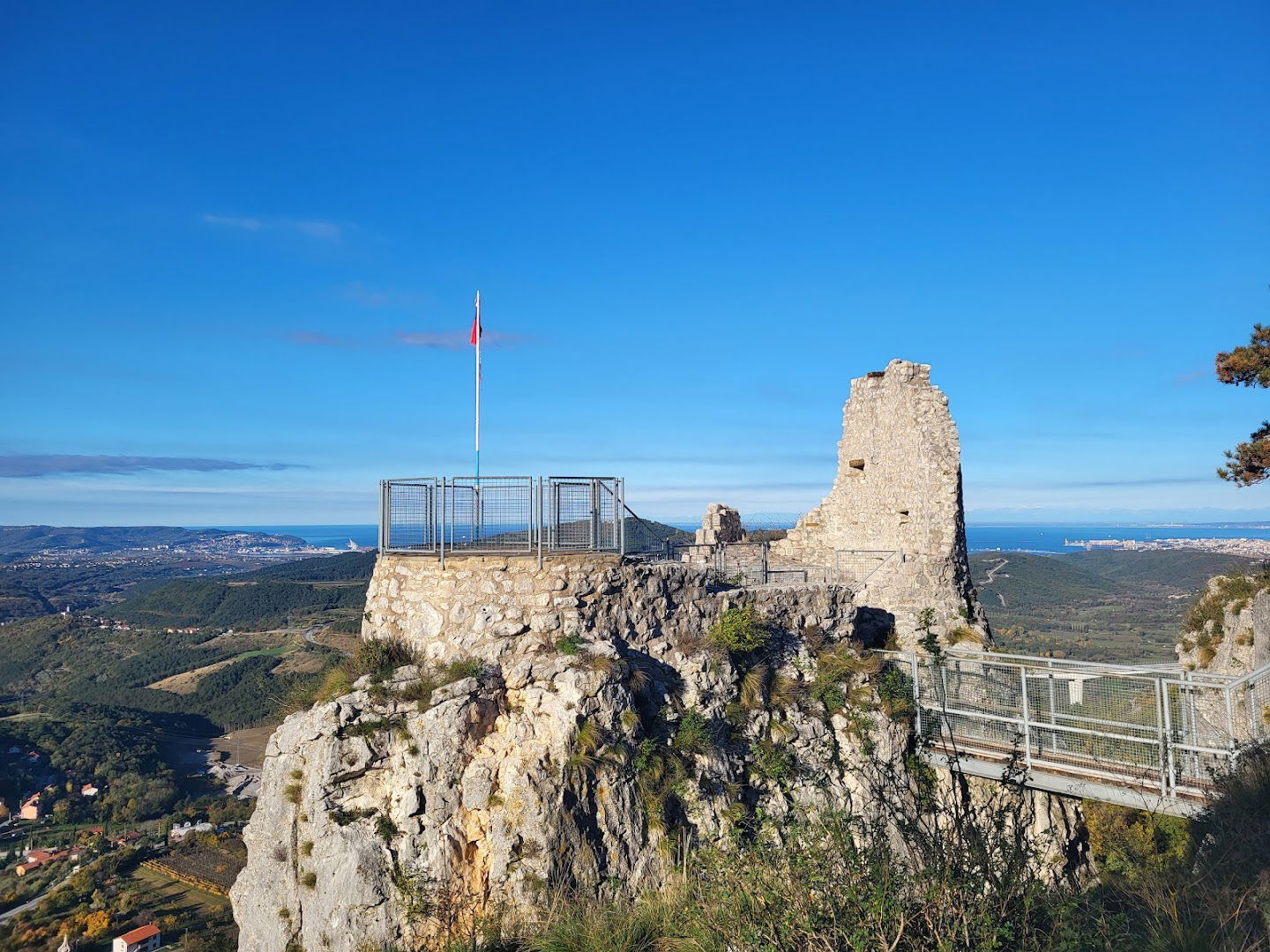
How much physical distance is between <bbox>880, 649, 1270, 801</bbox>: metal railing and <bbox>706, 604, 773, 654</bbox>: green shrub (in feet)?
9.63

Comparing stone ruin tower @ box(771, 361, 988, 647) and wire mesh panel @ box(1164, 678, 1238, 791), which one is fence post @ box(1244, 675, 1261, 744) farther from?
stone ruin tower @ box(771, 361, 988, 647)

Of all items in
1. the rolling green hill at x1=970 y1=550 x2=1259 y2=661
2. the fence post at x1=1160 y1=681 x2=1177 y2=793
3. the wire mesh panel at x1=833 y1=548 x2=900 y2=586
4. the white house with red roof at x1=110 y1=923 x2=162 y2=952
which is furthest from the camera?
the rolling green hill at x1=970 y1=550 x2=1259 y2=661

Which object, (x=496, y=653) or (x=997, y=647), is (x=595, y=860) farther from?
(x=997, y=647)

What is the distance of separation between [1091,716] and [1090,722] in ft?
0.58

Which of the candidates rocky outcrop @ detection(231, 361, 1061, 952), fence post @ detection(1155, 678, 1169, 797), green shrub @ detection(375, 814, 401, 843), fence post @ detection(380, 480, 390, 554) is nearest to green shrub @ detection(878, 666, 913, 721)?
rocky outcrop @ detection(231, 361, 1061, 952)

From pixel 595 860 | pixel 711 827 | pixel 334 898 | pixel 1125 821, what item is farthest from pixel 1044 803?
pixel 334 898

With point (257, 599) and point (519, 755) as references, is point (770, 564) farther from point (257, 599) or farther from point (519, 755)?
point (257, 599)

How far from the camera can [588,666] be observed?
32.4 ft

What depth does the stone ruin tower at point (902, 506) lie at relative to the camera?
15719 millimetres

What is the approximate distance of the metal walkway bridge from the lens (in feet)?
32.2

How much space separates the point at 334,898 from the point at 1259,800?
1006 centimetres

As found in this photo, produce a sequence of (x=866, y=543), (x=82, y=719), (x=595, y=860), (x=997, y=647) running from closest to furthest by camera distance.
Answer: (x=595, y=860)
(x=997, y=647)
(x=866, y=543)
(x=82, y=719)

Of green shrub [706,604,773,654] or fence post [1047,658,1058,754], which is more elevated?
green shrub [706,604,773,654]

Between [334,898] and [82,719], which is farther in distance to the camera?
[82,719]
